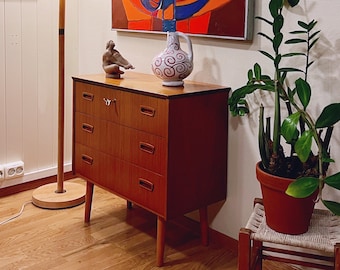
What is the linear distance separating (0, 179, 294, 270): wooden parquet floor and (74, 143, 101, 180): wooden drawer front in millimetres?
317

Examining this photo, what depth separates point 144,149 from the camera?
2.45 m

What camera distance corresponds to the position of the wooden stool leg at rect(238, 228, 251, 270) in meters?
1.90

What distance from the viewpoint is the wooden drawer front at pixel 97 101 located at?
2.60 metres

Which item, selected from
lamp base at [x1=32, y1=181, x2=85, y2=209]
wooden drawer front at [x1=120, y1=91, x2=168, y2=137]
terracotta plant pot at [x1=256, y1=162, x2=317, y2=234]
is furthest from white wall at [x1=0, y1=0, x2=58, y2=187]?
terracotta plant pot at [x1=256, y1=162, x2=317, y2=234]

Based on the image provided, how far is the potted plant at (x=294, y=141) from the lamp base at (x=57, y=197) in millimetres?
1419

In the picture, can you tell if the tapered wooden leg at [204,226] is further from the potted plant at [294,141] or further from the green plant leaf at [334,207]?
the green plant leaf at [334,207]

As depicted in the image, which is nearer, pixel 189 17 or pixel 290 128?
pixel 290 128

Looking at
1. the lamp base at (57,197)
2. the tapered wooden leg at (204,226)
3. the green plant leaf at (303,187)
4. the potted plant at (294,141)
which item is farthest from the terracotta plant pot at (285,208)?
the lamp base at (57,197)

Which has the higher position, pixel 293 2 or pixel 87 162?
pixel 293 2

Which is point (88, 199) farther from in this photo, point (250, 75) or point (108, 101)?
point (250, 75)

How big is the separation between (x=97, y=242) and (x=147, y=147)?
0.67 meters

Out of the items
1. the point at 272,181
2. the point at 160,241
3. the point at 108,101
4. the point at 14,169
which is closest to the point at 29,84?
the point at 14,169

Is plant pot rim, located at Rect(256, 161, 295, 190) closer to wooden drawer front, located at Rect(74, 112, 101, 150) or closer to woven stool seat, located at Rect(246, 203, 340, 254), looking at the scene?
woven stool seat, located at Rect(246, 203, 340, 254)

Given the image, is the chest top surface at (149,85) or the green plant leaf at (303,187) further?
the chest top surface at (149,85)
